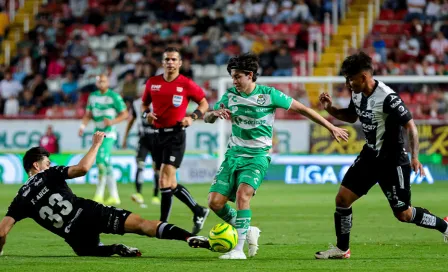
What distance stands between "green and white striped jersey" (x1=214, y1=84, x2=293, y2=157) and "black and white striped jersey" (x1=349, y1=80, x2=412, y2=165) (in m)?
0.84

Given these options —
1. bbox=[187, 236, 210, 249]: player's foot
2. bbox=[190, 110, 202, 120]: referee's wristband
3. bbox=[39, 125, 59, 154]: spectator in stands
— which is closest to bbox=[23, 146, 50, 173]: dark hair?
bbox=[187, 236, 210, 249]: player's foot

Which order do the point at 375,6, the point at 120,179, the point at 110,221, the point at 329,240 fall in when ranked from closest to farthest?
the point at 110,221 → the point at 329,240 → the point at 120,179 → the point at 375,6

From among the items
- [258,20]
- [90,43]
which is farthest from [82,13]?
[258,20]

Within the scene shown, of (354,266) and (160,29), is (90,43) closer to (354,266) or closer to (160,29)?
(160,29)

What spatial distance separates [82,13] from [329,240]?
79.0 feet

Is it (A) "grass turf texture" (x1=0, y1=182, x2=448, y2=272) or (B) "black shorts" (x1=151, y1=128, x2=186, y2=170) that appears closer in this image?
(A) "grass turf texture" (x1=0, y1=182, x2=448, y2=272)

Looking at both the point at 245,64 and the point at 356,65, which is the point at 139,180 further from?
the point at 356,65

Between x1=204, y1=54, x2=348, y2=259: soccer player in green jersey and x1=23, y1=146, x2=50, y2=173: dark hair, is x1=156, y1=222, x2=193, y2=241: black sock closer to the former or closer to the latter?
x1=204, y1=54, x2=348, y2=259: soccer player in green jersey

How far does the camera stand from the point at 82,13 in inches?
1352

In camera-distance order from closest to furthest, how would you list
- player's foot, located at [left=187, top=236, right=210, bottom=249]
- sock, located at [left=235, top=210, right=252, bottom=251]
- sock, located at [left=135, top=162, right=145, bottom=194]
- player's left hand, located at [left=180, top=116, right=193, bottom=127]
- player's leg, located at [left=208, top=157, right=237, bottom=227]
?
player's foot, located at [left=187, top=236, right=210, bottom=249]
sock, located at [left=235, top=210, right=252, bottom=251]
player's leg, located at [left=208, top=157, right=237, bottom=227]
player's left hand, located at [left=180, top=116, right=193, bottom=127]
sock, located at [left=135, top=162, right=145, bottom=194]

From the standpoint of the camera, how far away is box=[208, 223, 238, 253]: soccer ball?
926 cm

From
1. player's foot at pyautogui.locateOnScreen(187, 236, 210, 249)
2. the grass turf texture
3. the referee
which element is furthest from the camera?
the referee

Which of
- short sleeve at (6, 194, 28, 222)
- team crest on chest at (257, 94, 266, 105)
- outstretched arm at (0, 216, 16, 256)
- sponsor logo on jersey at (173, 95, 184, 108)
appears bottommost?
outstretched arm at (0, 216, 16, 256)

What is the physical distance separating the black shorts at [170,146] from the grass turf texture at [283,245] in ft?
3.50
